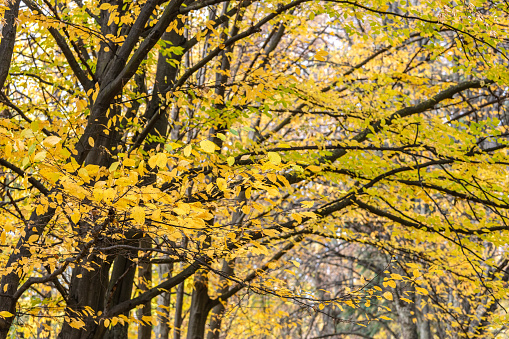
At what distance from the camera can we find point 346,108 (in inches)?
211

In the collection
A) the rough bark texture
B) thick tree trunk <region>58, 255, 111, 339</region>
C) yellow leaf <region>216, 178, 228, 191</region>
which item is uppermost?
the rough bark texture

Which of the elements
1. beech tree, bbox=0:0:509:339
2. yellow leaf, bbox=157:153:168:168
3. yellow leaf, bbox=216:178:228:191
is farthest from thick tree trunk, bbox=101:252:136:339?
yellow leaf, bbox=157:153:168:168

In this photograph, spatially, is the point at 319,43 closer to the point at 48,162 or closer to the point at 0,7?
the point at 0,7

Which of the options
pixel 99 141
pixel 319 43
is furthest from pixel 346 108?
pixel 319 43

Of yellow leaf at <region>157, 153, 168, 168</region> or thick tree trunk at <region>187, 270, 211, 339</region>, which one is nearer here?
yellow leaf at <region>157, 153, 168, 168</region>

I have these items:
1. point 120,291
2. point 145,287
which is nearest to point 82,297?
point 120,291

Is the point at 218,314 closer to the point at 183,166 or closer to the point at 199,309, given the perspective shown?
the point at 199,309

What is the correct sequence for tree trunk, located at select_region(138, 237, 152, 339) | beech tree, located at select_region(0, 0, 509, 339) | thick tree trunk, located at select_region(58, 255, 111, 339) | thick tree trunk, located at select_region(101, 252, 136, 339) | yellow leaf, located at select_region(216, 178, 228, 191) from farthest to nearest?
tree trunk, located at select_region(138, 237, 152, 339)
thick tree trunk, located at select_region(101, 252, 136, 339)
thick tree trunk, located at select_region(58, 255, 111, 339)
beech tree, located at select_region(0, 0, 509, 339)
yellow leaf, located at select_region(216, 178, 228, 191)

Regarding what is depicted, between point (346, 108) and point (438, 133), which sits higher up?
point (346, 108)

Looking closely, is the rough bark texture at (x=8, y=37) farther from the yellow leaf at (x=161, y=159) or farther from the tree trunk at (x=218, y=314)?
the tree trunk at (x=218, y=314)

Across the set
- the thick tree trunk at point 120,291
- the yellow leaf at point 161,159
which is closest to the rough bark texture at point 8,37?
the yellow leaf at point 161,159

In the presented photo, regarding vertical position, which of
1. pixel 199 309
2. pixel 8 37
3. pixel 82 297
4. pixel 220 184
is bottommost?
pixel 82 297

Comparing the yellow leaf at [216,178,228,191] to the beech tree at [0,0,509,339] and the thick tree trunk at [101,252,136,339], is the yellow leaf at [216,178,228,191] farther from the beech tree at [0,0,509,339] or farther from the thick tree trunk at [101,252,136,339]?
the thick tree trunk at [101,252,136,339]

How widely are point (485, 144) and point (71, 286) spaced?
9821 mm
